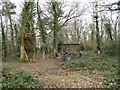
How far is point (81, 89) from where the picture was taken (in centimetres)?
539

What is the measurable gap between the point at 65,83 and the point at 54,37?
47.7ft

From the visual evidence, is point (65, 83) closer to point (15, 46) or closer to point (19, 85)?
point (19, 85)

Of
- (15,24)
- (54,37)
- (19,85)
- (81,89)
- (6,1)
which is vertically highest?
(6,1)

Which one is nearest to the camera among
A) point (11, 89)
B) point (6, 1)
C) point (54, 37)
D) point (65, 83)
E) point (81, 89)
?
point (11, 89)

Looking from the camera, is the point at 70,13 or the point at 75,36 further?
the point at 75,36

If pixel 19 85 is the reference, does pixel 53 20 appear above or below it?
above

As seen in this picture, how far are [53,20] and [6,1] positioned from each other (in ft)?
24.6

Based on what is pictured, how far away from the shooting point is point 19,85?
16.4 feet

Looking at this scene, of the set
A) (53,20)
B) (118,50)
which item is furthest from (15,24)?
(118,50)

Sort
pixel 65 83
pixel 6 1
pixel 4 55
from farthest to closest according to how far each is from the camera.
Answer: pixel 6 1
pixel 4 55
pixel 65 83

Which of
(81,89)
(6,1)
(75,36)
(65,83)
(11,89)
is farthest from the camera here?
(75,36)

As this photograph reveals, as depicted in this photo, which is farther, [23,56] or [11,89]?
[23,56]

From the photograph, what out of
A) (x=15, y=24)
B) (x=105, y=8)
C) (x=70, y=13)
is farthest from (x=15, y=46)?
(x=105, y=8)

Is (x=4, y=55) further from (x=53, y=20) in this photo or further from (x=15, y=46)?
(x=53, y=20)
